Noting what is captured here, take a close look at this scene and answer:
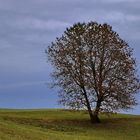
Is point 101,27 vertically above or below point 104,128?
above

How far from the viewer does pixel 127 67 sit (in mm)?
70625

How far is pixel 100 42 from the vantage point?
71.6m

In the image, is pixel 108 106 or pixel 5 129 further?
pixel 108 106

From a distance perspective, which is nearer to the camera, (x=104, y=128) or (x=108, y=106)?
(x=104, y=128)

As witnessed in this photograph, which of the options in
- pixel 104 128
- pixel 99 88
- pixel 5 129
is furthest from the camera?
pixel 99 88

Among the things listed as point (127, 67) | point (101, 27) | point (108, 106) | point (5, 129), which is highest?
point (101, 27)

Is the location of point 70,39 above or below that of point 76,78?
above

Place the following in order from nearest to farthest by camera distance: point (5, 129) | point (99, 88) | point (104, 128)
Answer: point (5, 129) < point (104, 128) < point (99, 88)

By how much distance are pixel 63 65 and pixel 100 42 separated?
6.16m

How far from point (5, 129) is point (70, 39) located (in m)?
33.3

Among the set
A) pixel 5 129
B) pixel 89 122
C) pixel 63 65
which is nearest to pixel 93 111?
pixel 89 122

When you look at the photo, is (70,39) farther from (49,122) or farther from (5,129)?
(5,129)

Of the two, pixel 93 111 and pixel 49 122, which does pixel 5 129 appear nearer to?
pixel 49 122

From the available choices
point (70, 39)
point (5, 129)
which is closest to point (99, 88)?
point (70, 39)
